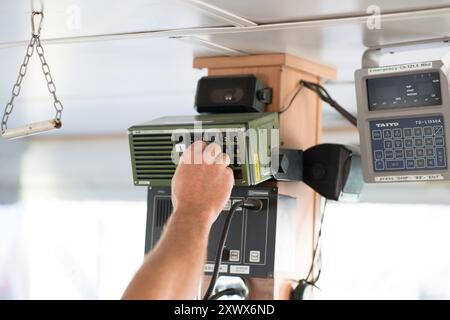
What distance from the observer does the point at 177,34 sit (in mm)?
2182

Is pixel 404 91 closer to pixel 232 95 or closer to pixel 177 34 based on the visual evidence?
pixel 232 95

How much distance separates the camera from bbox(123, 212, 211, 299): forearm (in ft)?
5.17

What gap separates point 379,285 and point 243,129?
5.00ft

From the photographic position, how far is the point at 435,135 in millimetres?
2049

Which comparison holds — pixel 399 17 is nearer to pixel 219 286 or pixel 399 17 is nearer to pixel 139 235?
pixel 219 286

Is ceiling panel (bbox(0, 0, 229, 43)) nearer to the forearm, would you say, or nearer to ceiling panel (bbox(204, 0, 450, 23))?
ceiling panel (bbox(204, 0, 450, 23))

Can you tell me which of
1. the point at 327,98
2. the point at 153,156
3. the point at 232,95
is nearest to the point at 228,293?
the point at 153,156

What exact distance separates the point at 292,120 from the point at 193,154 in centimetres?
53

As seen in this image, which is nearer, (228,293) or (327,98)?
(228,293)

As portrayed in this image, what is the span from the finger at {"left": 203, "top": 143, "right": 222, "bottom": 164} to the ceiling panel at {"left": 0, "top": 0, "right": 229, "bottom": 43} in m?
0.31

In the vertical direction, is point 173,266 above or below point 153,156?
below
